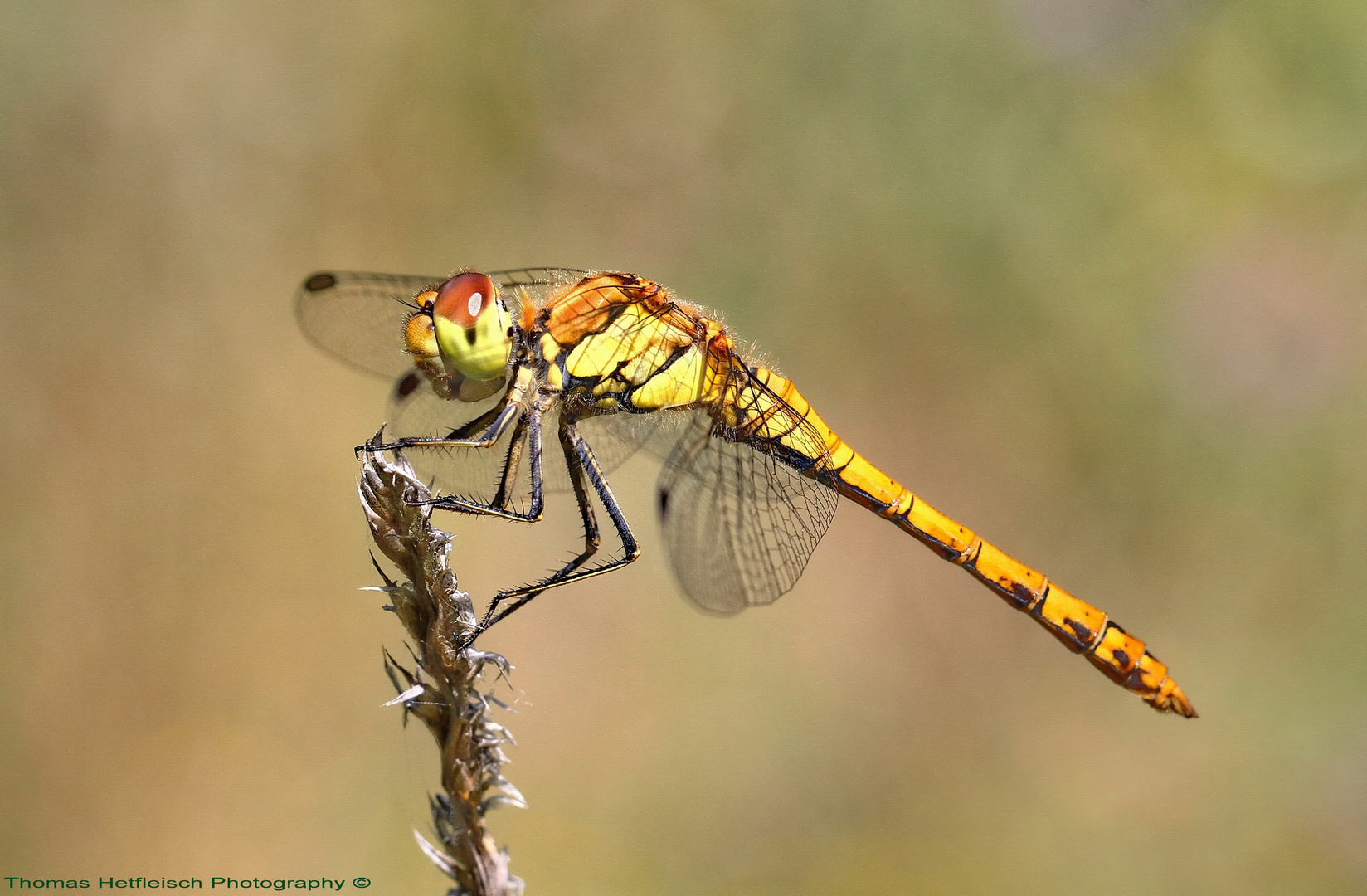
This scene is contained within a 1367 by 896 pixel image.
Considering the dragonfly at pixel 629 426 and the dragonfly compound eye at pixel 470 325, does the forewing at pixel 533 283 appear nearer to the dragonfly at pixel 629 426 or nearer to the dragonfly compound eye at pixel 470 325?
the dragonfly at pixel 629 426

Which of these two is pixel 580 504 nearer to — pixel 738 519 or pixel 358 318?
pixel 738 519

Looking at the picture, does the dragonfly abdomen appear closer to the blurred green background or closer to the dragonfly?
the dragonfly

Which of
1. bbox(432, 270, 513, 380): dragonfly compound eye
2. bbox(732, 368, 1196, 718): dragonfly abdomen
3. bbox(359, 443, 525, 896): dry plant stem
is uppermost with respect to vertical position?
bbox(432, 270, 513, 380): dragonfly compound eye

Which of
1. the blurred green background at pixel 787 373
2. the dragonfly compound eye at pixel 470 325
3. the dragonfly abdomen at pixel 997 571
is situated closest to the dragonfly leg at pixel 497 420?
the dragonfly compound eye at pixel 470 325

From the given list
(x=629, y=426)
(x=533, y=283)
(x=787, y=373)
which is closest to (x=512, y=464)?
(x=629, y=426)

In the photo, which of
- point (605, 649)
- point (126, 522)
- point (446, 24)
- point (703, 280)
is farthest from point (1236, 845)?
point (446, 24)

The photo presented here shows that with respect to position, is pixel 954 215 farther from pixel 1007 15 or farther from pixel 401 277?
pixel 401 277

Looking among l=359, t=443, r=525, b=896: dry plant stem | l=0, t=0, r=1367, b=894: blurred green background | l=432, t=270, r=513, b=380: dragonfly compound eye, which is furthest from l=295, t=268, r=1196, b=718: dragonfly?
l=0, t=0, r=1367, b=894: blurred green background
